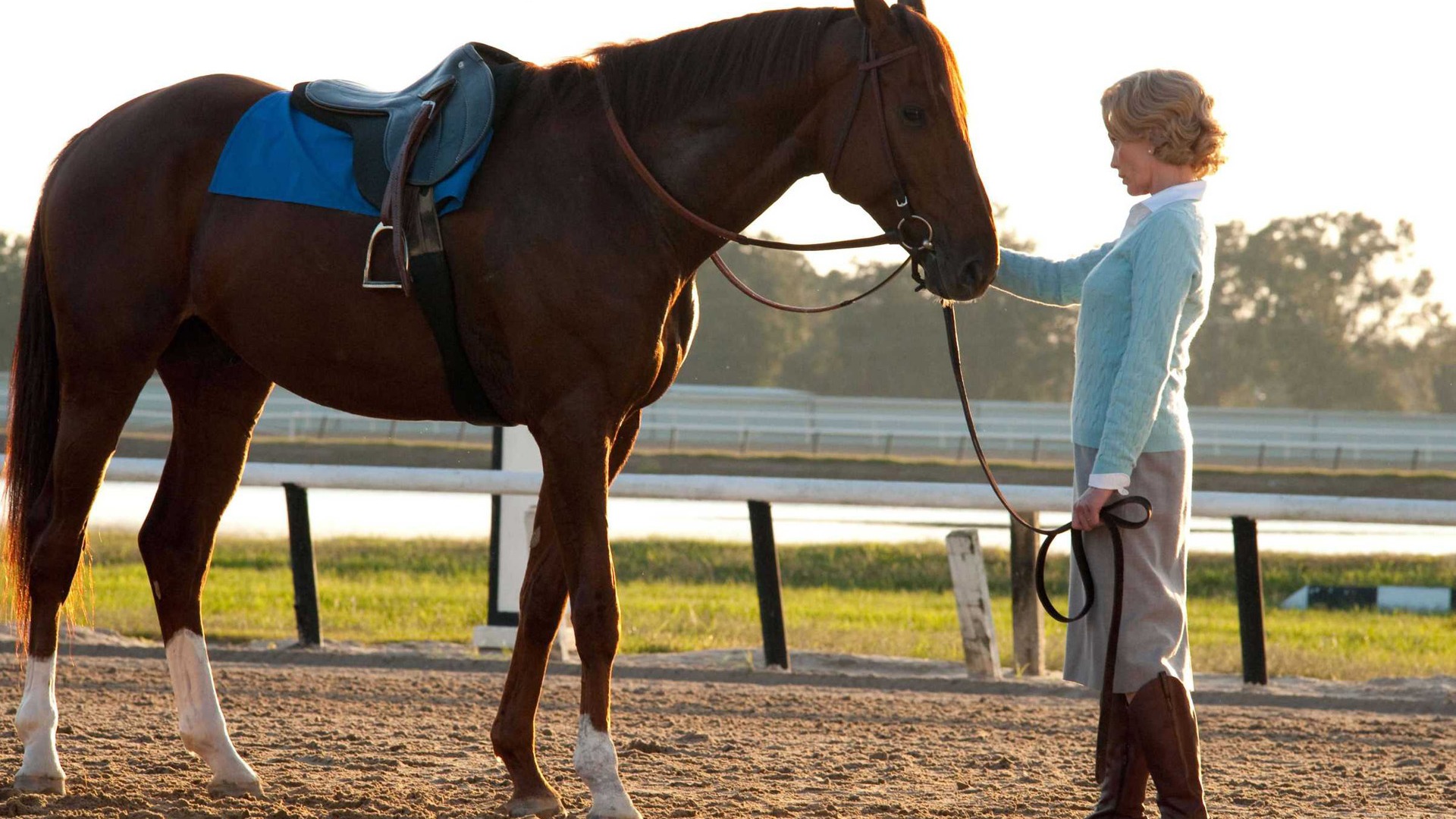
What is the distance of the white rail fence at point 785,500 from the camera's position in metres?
6.24

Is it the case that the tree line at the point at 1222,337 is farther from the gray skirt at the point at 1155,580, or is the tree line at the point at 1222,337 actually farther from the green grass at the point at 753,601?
the gray skirt at the point at 1155,580

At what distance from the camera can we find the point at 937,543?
1476 cm

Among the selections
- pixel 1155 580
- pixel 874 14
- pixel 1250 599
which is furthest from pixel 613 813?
pixel 1250 599

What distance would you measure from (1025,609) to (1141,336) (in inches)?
139

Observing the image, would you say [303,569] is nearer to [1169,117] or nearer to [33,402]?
[33,402]

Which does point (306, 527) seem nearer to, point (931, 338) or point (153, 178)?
point (153, 178)

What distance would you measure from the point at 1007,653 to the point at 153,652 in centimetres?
430

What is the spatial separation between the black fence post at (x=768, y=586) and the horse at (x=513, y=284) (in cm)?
258

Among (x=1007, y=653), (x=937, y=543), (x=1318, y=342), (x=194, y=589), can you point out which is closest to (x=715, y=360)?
(x=1318, y=342)

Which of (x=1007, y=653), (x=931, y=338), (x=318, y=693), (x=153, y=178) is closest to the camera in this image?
(x=153, y=178)

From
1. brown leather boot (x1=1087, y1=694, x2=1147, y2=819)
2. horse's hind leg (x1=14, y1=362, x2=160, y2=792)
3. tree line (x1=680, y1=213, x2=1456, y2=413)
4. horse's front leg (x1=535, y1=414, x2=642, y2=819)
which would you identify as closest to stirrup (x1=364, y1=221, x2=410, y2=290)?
horse's front leg (x1=535, y1=414, x2=642, y2=819)

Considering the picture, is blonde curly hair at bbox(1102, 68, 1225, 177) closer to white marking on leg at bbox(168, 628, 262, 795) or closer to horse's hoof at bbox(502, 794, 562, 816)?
horse's hoof at bbox(502, 794, 562, 816)

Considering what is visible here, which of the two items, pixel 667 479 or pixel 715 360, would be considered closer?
pixel 667 479

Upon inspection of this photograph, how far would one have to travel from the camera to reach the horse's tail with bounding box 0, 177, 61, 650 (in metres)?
4.09
